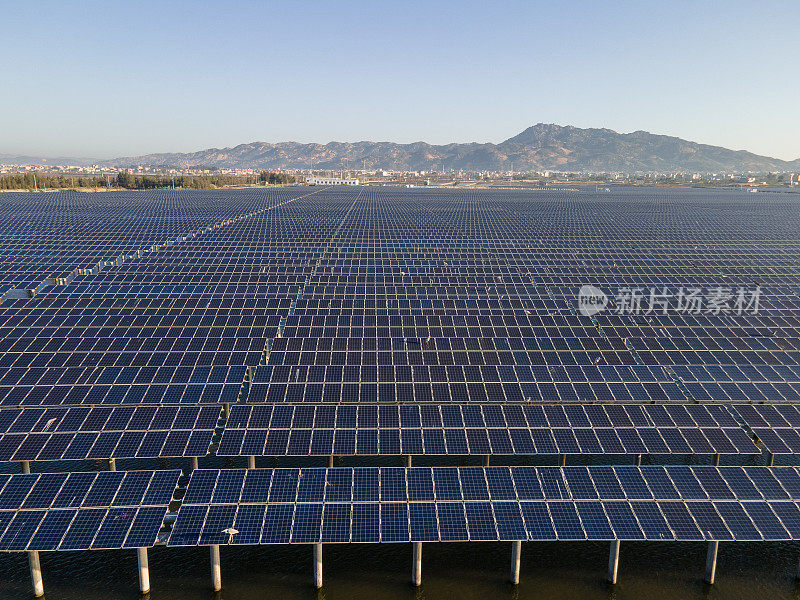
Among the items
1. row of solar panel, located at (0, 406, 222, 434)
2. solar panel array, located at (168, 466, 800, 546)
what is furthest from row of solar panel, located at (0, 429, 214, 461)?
solar panel array, located at (168, 466, 800, 546)

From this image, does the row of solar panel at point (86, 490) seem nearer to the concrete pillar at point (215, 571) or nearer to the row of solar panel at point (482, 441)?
the concrete pillar at point (215, 571)

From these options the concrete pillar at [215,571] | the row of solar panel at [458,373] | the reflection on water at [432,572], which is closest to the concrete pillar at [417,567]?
the reflection on water at [432,572]

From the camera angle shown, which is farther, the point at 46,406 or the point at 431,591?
the point at 46,406

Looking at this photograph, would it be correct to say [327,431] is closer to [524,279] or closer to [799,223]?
[524,279]

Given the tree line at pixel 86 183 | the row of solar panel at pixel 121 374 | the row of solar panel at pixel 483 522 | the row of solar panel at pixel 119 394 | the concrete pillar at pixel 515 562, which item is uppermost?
the tree line at pixel 86 183

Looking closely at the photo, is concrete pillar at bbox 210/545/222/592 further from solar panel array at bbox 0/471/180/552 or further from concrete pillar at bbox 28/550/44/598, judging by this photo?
concrete pillar at bbox 28/550/44/598

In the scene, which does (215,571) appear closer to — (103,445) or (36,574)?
(36,574)

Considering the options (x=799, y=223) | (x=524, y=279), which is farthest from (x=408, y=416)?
(x=799, y=223)
